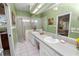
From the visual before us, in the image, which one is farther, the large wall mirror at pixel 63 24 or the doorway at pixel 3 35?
the doorway at pixel 3 35

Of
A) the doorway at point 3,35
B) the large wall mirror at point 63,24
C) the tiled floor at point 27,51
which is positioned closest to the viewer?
the large wall mirror at point 63,24

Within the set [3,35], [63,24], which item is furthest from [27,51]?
[63,24]

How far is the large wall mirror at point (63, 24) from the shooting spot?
1.81 meters

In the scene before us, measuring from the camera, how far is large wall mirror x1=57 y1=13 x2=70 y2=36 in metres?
1.81

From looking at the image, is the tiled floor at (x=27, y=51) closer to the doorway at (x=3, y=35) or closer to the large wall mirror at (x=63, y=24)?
the doorway at (x=3, y=35)

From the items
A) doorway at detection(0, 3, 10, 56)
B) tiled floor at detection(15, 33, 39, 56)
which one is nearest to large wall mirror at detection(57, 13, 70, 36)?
tiled floor at detection(15, 33, 39, 56)

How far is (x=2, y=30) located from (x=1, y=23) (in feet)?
1.08

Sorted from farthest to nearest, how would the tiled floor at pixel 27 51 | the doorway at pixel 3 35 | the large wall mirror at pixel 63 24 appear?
the doorway at pixel 3 35
the tiled floor at pixel 27 51
the large wall mirror at pixel 63 24

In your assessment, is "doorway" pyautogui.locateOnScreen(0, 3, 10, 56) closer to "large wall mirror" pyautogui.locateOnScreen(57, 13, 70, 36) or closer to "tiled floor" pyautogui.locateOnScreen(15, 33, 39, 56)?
"tiled floor" pyautogui.locateOnScreen(15, 33, 39, 56)

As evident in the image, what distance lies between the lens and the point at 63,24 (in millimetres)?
1940

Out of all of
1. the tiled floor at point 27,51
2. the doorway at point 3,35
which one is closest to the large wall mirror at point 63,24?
the tiled floor at point 27,51

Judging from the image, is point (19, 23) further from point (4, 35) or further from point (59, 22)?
point (59, 22)

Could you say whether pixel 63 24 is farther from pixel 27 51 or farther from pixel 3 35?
pixel 3 35

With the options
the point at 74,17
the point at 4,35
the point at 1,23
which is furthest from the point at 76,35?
the point at 1,23
